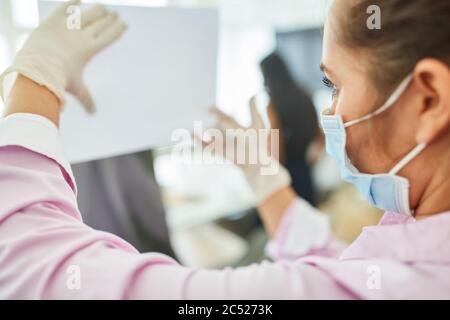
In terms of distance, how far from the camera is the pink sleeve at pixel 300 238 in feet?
3.48

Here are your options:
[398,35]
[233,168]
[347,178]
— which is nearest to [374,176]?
[347,178]

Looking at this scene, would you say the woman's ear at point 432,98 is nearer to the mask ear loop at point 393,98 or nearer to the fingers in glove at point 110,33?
the mask ear loop at point 393,98

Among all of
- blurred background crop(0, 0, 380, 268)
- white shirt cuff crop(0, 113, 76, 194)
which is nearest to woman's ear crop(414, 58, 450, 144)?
blurred background crop(0, 0, 380, 268)

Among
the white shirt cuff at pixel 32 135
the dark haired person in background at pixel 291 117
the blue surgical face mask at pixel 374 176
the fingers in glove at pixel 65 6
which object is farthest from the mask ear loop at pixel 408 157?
the dark haired person in background at pixel 291 117

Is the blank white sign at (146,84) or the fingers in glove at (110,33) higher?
the fingers in glove at (110,33)

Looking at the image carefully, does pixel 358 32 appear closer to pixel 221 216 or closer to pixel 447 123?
pixel 447 123

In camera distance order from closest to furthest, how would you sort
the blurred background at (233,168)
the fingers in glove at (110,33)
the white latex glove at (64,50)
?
the white latex glove at (64,50) < the fingers in glove at (110,33) < the blurred background at (233,168)

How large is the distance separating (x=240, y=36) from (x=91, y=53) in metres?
0.90

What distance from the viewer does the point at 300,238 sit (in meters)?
1.08

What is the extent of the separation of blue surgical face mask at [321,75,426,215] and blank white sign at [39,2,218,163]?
0.38 metres

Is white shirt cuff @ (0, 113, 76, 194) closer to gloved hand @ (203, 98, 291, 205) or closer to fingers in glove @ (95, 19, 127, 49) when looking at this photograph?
fingers in glove @ (95, 19, 127, 49)

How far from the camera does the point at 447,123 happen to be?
55 centimetres

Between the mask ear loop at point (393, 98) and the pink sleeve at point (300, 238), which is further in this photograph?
the pink sleeve at point (300, 238)
